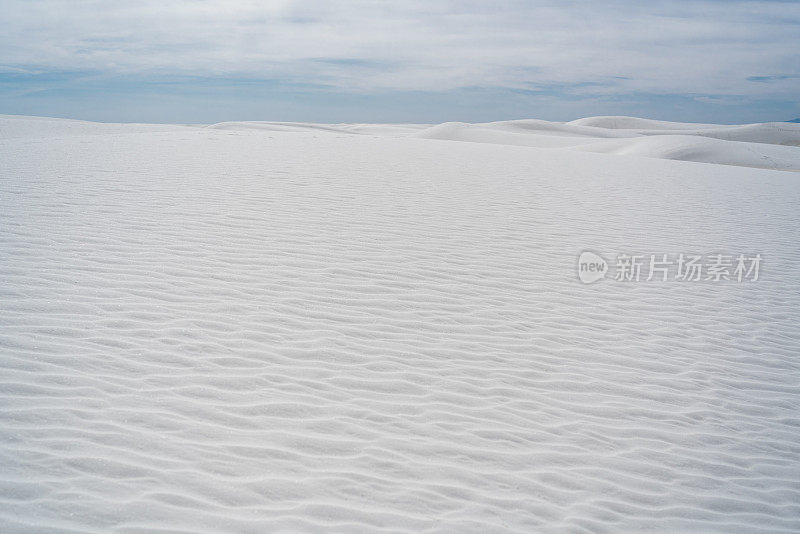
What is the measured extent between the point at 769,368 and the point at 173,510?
5.76m

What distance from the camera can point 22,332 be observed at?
5035 mm

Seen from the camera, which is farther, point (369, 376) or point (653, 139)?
point (653, 139)

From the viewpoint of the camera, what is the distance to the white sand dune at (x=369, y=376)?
3.59 m

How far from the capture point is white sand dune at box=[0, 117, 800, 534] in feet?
11.8

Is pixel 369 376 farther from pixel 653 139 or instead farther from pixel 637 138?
pixel 637 138

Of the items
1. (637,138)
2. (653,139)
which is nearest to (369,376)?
(653,139)

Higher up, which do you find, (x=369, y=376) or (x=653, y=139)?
(x=653, y=139)

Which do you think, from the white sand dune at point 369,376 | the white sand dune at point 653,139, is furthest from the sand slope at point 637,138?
the white sand dune at point 369,376

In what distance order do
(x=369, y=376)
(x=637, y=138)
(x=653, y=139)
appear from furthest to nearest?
1. (x=637, y=138)
2. (x=653, y=139)
3. (x=369, y=376)

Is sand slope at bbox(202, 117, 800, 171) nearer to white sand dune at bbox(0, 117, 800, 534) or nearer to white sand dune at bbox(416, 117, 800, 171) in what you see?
white sand dune at bbox(416, 117, 800, 171)

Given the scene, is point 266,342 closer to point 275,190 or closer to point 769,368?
point 769,368

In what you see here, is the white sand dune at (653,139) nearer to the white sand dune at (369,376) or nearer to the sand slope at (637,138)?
the sand slope at (637,138)

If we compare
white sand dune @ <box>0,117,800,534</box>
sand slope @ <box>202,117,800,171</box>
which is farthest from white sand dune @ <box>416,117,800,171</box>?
white sand dune @ <box>0,117,800,534</box>

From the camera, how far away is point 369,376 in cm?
A: 497
